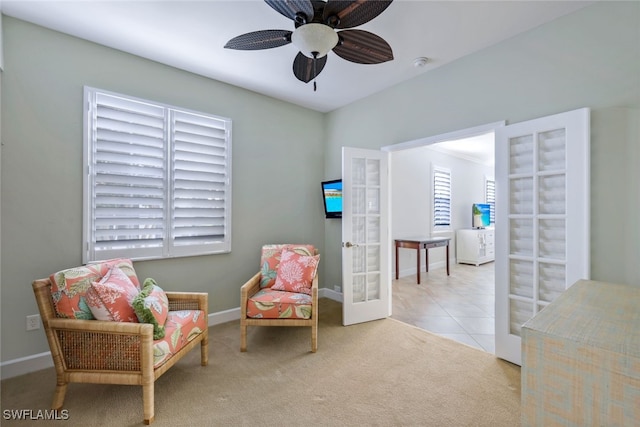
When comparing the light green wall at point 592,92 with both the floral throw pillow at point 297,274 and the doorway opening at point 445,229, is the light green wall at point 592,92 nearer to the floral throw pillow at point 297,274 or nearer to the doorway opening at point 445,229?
the doorway opening at point 445,229

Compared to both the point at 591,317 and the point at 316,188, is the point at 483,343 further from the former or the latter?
the point at 316,188

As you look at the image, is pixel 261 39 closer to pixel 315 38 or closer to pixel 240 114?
pixel 315 38

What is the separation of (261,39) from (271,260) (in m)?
2.18

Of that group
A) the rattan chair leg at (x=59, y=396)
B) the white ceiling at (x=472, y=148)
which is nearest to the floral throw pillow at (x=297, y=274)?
the rattan chair leg at (x=59, y=396)

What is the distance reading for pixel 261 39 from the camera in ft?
6.06

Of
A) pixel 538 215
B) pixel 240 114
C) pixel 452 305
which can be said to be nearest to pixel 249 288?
pixel 240 114

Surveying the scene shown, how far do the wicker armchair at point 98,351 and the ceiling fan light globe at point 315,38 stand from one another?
2.00m

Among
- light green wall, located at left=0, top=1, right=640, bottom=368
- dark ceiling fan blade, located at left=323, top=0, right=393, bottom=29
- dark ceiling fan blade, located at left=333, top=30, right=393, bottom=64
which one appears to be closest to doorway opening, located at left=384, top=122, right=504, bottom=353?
light green wall, located at left=0, top=1, right=640, bottom=368

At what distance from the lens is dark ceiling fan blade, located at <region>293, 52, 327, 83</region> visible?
211cm

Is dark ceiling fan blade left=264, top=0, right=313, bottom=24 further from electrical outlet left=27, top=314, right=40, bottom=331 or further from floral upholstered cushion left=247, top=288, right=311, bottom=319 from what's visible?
electrical outlet left=27, top=314, right=40, bottom=331

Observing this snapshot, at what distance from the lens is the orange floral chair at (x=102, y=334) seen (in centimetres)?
175

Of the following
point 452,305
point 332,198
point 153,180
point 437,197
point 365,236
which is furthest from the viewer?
point 437,197

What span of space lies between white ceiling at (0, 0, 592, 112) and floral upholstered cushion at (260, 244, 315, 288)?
6.48 ft

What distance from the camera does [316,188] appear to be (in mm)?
4230
